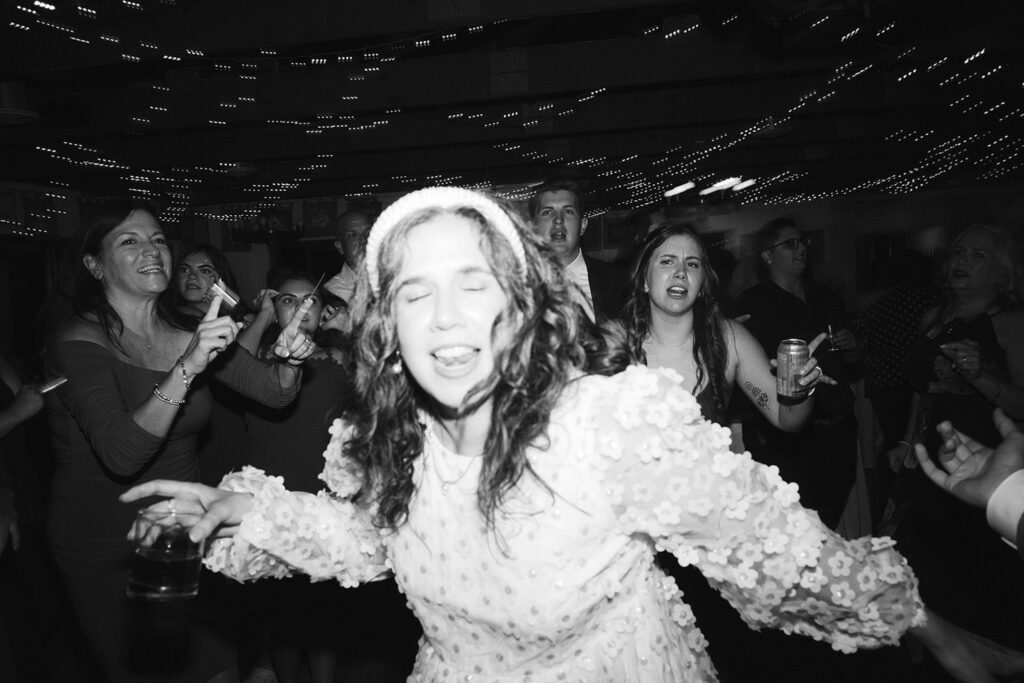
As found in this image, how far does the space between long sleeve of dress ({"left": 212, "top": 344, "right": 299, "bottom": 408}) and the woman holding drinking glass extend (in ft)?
0.66

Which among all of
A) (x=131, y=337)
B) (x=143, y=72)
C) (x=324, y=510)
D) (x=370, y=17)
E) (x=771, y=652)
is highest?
(x=143, y=72)

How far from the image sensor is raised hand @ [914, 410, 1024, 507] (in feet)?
4.53

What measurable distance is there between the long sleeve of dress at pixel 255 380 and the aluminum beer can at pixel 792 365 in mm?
1664

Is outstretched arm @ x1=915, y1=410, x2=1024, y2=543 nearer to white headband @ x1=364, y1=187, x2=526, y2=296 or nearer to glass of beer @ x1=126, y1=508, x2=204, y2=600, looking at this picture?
white headband @ x1=364, y1=187, x2=526, y2=296

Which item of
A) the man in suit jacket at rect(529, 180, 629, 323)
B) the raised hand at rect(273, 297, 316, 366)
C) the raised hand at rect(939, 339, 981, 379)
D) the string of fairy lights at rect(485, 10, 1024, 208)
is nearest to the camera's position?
the raised hand at rect(273, 297, 316, 366)

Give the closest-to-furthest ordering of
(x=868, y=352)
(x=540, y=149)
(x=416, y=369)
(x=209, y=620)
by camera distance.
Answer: (x=416, y=369) → (x=209, y=620) → (x=868, y=352) → (x=540, y=149)

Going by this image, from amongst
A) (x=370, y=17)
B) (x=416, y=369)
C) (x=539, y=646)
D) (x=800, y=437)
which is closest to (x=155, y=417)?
(x=416, y=369)

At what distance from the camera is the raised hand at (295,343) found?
2508 mm

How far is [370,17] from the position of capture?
137 inches

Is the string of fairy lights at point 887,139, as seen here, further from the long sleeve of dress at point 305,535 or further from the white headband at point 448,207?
the long sleeve of dress at point 305,535

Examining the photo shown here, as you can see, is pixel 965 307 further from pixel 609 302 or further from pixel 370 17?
pixel 370 17

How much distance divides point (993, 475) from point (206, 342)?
77.6 inches

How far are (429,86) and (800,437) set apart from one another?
3.03m

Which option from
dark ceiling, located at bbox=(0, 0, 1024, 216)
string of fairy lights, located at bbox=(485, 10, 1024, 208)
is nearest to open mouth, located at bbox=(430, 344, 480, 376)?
dark ceiling, located at bbox=(0, 0, 1024, 216)
